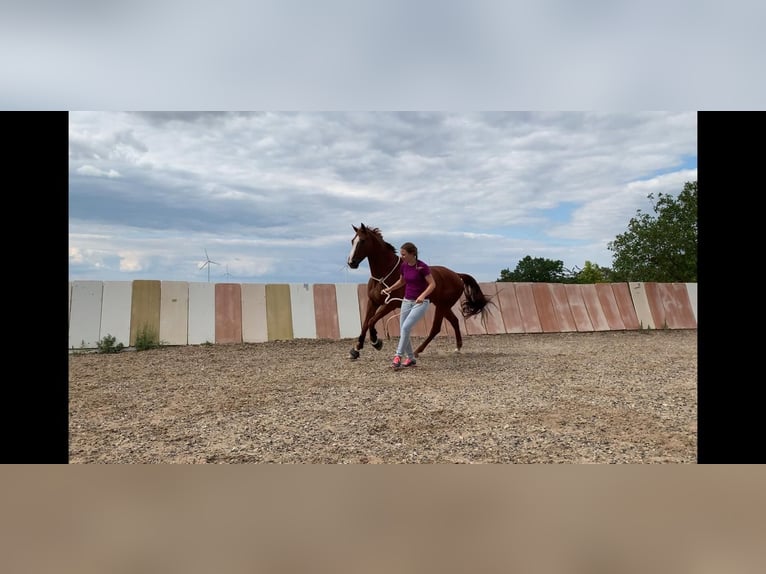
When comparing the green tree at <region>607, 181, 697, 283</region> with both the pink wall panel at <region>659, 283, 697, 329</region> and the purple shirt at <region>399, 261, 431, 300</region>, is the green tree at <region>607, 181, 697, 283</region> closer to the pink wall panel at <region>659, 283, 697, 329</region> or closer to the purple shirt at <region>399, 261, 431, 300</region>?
the pink wall panel at <region>659, 283, 697, 329</region>

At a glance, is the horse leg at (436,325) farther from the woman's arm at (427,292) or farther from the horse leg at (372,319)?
the woman's arm at (427,292)

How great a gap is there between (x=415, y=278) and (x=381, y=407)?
88.8 inches

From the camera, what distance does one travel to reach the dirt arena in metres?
4.52

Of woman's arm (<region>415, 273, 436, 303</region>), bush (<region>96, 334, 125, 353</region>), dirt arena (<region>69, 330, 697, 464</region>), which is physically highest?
woman's arm (<region>415, 273, 436, 303</region>)

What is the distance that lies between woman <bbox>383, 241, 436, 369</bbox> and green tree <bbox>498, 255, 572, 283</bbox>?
7.99 m

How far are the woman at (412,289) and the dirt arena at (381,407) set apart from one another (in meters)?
0.66

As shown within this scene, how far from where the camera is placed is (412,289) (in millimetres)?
7441

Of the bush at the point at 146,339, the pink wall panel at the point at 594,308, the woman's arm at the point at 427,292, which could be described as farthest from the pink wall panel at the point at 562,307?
the bush at the point at 146,339

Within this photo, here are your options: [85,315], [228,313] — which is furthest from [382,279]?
[85,315]

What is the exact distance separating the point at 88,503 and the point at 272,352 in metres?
6.25

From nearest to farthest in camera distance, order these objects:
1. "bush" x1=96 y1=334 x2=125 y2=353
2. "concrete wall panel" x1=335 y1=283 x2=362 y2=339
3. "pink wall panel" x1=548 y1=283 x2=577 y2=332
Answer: "bush" x1=96 y1=334 x2=125 y2=353 → "concrete wall panel" x1=335 y1=283 x2=362 y2=339 → "pink wall panel" x1=548 y1=283 x2=577 y2=332

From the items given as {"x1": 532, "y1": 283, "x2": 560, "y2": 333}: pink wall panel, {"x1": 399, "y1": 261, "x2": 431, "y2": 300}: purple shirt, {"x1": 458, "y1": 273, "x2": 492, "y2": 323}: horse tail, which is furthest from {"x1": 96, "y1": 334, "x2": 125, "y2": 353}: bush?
{"x1": 532, "y1": 283, "x2": 560, "y2": 333}: pink wall panel

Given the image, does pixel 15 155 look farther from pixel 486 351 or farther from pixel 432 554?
pixel 486 351

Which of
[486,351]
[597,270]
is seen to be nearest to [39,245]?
[486,351]
